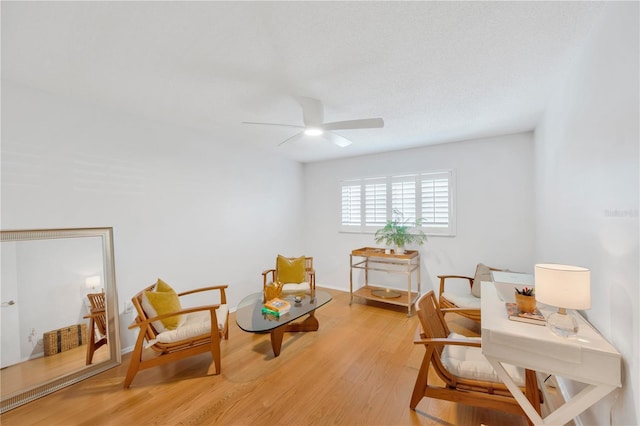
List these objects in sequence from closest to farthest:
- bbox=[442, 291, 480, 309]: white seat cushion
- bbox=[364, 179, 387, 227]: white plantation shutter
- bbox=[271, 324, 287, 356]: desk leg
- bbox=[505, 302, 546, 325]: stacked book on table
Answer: bbox=[505, 302, 546, 325]: stacked book on table
bbox=[271, 324, 287, 356]: desk leg
bbox=[442, 291, 480, 309]: white seat cushion
bbox=[364, 179, 387, 227]: white plantation shutter

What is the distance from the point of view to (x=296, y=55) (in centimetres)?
173

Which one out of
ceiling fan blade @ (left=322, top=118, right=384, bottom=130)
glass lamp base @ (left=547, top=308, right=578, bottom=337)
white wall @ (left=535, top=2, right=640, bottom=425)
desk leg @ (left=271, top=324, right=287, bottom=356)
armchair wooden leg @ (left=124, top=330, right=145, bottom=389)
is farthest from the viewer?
desk leg @ (left=271, top=324, right=287, bottom=356)

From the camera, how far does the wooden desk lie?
3.96 feet

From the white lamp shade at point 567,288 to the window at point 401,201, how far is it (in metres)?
2.55

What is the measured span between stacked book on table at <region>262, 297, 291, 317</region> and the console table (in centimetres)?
152

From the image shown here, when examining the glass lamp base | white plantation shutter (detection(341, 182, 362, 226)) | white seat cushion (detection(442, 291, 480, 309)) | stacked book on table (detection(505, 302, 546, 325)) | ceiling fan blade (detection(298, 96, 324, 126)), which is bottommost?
white seat cushion (detection(442, 291, 480, 309))

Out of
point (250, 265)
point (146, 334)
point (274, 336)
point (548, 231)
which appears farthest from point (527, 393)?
point (250, 265)

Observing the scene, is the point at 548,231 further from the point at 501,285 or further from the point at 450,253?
the point at 450,253

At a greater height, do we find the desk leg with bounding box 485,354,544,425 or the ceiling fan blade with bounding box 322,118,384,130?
the ceiling fan blade with bounding box 322,118,384,130

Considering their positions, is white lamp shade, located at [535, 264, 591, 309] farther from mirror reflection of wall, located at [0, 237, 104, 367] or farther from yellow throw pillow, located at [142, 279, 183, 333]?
mirror reflection of wall, located at [0, 237, 104, 367]

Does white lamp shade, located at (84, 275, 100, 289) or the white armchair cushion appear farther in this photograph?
the white armchair cushion

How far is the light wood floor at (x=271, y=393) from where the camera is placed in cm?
182

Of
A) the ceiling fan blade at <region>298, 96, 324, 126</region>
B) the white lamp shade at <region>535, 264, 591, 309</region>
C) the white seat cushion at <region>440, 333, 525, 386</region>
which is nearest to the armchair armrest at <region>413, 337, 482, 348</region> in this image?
the white seat cushion at <region>440, 333, 525, 386</region>

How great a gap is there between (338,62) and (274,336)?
2.54 m
